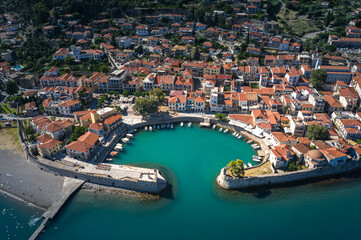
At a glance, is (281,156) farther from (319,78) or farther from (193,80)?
(193,80)

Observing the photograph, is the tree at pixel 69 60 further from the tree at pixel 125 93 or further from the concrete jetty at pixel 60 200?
the concrete jetty at pixel 60 200

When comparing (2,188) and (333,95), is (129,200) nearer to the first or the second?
(2,188)

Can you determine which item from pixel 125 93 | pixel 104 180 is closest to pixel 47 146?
pixel 104 180

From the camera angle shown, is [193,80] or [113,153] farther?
[193,80]

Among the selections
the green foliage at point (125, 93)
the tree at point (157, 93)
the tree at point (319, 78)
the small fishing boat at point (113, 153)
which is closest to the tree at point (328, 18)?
the tree at point (319, 78)

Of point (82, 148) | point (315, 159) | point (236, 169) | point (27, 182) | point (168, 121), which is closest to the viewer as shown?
point (236, 169)

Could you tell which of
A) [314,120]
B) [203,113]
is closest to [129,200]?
[203,113]

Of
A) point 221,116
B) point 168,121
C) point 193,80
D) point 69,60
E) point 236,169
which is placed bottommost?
point 168,121
